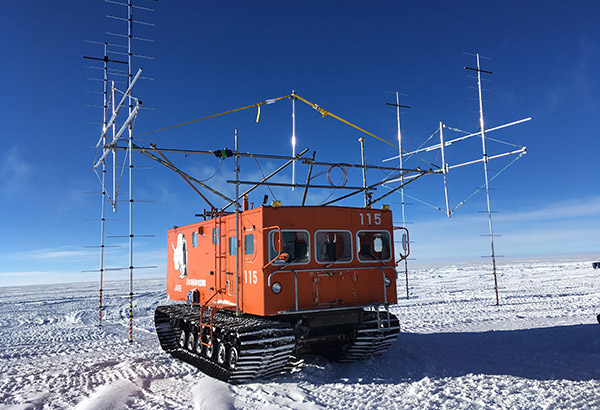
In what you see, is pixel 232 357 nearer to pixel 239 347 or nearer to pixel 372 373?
pixel 239 347

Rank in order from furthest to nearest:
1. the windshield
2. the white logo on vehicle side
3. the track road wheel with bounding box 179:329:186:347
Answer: the white logo on vehicle side → the track road wheel with bounding box 179:329:186:347 → the windshield

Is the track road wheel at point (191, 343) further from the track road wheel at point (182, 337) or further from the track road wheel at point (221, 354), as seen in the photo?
the track road wheel at point (221, 354)

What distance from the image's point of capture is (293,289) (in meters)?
9.12

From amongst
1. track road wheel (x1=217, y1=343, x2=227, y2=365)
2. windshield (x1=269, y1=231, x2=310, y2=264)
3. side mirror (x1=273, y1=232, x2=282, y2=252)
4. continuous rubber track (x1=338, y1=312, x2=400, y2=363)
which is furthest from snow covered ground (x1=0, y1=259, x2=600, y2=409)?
side mirror (x1=273, y1=232, x2=282, y2=252)

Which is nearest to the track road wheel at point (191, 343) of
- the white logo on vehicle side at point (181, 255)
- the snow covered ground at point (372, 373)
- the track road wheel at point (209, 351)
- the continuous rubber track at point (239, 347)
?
the continuous rubber track at point (239, 347)

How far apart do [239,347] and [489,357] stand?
19.5 ft

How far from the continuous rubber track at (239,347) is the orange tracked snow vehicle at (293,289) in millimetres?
20

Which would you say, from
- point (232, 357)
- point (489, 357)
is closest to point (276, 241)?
point (232, 357)

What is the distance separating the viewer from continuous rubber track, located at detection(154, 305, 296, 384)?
832 cm

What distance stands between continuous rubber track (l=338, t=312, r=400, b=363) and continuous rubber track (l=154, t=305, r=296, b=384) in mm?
1539

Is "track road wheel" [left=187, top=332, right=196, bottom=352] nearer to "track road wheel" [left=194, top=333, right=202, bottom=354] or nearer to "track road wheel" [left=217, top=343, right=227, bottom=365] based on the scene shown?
"track road wheel" [left=194, top=333, right=202, bottom=354]

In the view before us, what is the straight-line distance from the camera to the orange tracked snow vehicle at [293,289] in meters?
8.77

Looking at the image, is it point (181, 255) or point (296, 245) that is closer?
point (296, 245)

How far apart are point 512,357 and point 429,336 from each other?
296 cm
